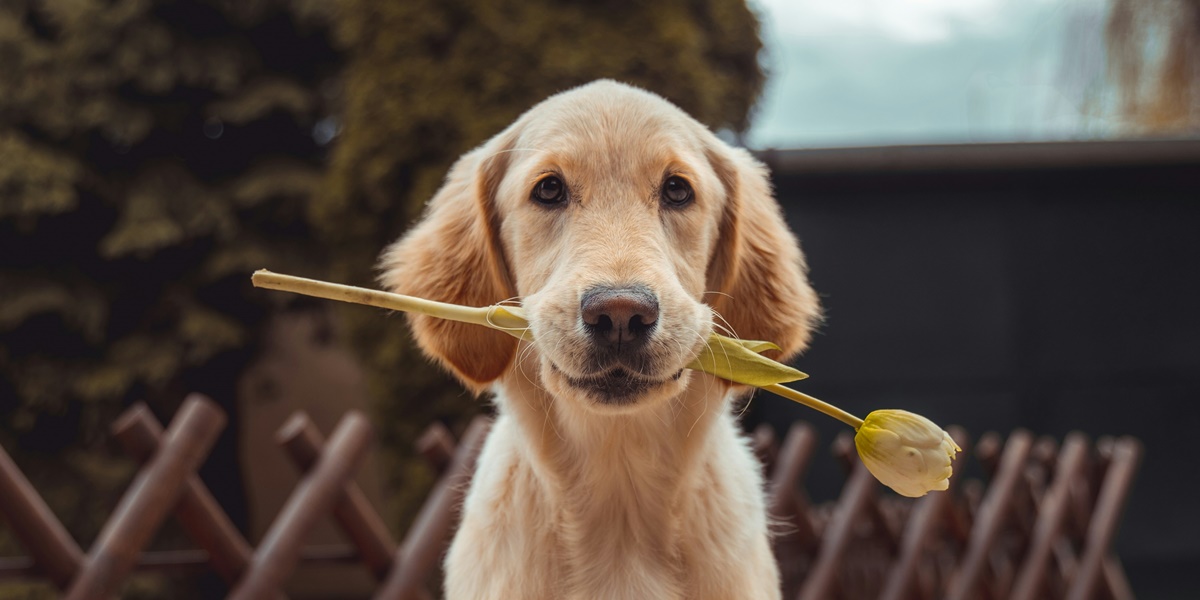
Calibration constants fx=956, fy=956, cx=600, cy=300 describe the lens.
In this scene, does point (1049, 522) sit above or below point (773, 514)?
above

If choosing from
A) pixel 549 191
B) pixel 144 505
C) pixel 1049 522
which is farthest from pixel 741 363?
pixel 1049 522

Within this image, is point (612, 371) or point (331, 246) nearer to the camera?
point (612, 371)

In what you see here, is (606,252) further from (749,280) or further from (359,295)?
(749,280)

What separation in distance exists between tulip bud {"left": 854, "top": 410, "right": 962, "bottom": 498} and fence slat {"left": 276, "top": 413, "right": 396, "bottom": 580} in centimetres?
224

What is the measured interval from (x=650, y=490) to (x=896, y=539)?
9.48ft

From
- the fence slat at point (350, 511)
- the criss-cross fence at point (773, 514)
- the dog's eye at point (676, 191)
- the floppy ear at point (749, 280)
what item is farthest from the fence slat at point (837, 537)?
the dog's eye at point (676, 191)

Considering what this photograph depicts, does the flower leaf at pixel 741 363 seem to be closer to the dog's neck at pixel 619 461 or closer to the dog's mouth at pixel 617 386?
the dog's mouth at pixel 617 386

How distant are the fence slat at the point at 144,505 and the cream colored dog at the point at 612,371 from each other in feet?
3.22

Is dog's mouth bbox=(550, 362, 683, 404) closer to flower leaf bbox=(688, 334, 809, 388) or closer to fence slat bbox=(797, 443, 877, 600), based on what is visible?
flower leaf bbox=(688, 334, 809, 388)

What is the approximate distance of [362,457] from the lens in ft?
11.4

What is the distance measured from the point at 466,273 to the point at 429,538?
5.03 ft

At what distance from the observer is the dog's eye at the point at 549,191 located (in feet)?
7.14

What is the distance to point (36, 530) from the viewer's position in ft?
8.95

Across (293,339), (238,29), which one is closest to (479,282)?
(238,29)
